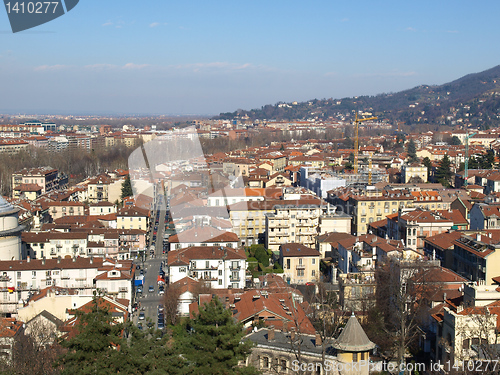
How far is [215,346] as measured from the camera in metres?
4.88

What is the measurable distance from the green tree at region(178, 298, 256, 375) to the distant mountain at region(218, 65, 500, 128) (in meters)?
61.7

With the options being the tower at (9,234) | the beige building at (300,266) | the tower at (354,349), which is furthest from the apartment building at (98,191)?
the tower at (354,349)

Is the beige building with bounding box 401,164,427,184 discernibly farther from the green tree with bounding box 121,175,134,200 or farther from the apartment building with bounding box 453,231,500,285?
the apartment building with bounding box 453,231,500,285

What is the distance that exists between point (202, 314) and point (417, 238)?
8044 mm

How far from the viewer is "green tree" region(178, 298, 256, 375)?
15.6ft

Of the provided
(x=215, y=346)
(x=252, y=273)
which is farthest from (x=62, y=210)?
(x=215, y=346)

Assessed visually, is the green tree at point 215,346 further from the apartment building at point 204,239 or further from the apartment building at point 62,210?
the apartment building at point 62,210

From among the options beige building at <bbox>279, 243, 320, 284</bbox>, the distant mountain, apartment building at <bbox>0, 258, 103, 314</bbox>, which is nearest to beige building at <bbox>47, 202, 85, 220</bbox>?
apartment building at <bbox>0, 258, 103, 314</bbox>

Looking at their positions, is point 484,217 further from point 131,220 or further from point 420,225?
point 131,220

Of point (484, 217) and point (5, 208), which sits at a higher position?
point (5, 208)

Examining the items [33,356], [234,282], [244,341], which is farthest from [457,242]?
[33,356]

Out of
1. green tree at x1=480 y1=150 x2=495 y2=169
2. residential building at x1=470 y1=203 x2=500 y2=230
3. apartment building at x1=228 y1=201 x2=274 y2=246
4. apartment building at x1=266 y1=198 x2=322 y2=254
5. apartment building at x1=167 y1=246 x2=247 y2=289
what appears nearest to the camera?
apartment building at x1=167 y1=246 x2=247 y2=289

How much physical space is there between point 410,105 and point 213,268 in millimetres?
75033

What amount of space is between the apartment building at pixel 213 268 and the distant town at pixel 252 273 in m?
0.02
